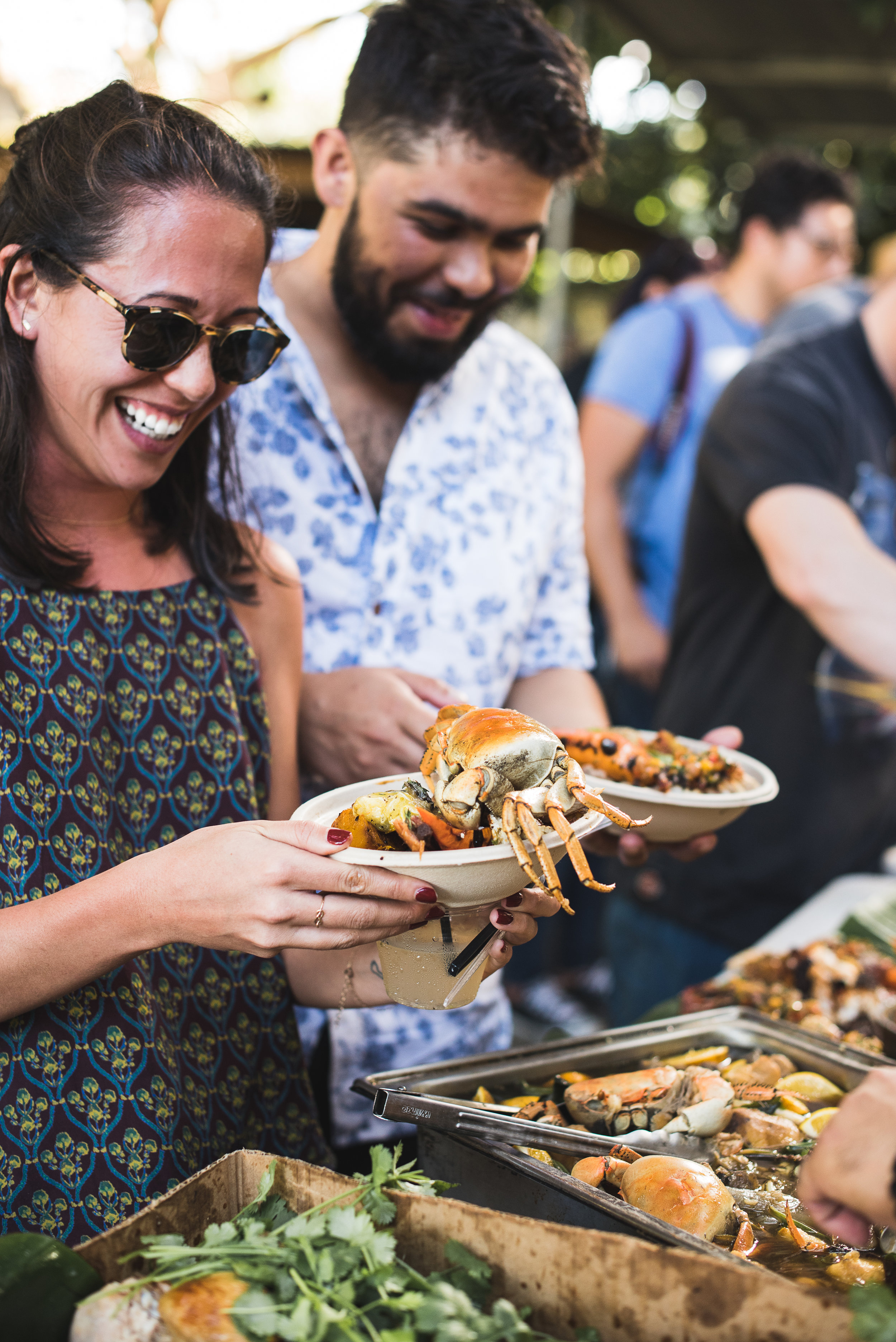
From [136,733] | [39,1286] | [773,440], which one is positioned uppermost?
[773,440]

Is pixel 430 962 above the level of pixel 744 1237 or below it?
above

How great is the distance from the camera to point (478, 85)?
213cm

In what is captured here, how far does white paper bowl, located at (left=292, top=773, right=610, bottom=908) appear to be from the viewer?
1.23m

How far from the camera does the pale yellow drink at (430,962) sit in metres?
1.44

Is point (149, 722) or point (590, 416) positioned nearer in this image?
point (149, 722)

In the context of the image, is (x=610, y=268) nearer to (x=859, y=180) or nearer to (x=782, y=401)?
(x=859, y=180)

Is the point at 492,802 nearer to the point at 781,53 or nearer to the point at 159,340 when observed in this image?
the point at 159,340

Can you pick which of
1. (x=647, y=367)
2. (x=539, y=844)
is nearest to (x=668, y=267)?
(x=647, y=367)

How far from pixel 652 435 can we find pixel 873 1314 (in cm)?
425

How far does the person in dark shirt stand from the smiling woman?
183cm

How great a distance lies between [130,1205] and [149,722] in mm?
694

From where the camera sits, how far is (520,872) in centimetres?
132

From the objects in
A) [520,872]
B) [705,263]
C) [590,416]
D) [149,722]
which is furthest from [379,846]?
[705,263]

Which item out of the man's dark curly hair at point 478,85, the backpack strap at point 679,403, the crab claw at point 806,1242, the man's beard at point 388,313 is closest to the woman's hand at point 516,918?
the crab claw at point 806,1242
